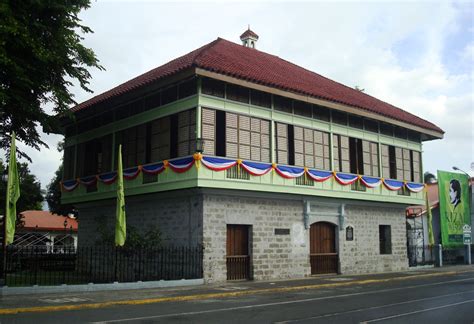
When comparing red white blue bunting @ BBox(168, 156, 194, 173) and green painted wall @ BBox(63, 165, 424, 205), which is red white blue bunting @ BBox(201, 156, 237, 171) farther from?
red white blue bunting @ BBox(168, 156, 194, 173)

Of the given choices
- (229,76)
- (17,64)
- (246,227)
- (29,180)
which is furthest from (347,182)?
(29,180)

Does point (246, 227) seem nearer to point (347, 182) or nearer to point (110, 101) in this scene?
point (347, 182)

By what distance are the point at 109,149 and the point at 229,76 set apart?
818 centimetres

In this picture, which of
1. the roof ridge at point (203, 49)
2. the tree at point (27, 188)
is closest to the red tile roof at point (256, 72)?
the roof ridge at point (203, 49)

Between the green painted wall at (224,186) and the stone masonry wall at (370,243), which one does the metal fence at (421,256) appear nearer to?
the stone masonry wall at (370,243)

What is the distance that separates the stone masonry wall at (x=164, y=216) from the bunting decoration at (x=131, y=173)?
42.0 inches

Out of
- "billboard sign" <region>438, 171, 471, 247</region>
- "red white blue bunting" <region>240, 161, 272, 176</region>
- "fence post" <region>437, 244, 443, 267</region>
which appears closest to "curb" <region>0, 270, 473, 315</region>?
"red white blue bunting" <region>240, 161, 272, 176</region>

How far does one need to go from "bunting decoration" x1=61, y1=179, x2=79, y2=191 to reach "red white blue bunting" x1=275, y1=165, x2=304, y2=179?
10933 mm

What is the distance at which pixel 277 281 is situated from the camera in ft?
67.2

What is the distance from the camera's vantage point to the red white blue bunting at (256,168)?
20.0 m

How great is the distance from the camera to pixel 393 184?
1056 inches

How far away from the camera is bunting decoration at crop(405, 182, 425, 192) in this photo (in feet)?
91.4

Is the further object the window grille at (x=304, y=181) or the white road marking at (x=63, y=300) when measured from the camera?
the window grille at (x=304, y=181)

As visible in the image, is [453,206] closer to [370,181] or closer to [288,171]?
[370,181]
